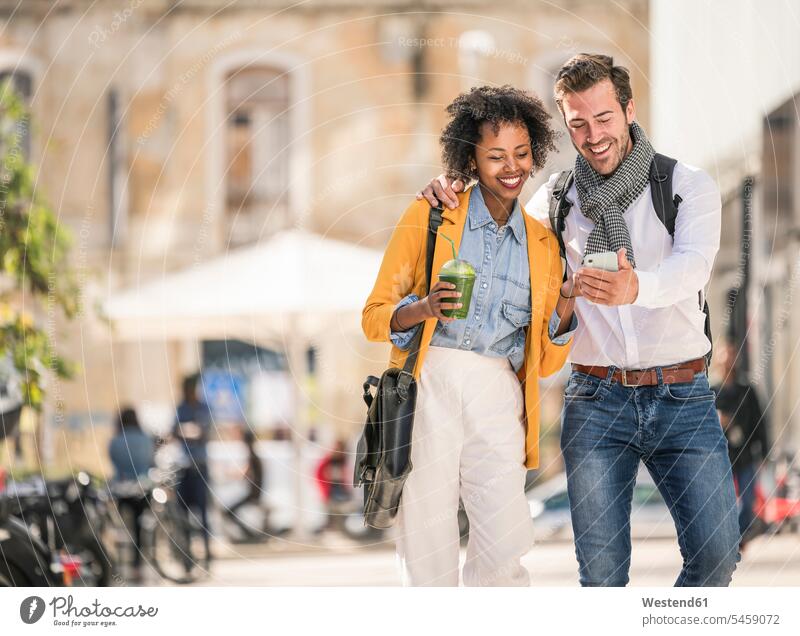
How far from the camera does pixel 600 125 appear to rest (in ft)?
13.6

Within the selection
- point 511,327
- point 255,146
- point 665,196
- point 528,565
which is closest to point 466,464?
point 511,327

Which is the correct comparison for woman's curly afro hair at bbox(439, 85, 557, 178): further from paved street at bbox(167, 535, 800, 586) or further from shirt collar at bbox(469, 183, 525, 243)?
paved street at bbox(167, 535, 800, 586)

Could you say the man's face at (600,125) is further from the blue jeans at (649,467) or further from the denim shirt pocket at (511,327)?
the blue jeans at (649,467)

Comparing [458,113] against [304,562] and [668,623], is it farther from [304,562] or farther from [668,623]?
[304,562]

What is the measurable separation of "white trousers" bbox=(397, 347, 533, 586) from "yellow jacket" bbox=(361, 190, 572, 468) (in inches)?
2.5

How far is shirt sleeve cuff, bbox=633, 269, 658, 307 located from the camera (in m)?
3.87

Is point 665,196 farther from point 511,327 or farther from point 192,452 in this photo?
point 192,452

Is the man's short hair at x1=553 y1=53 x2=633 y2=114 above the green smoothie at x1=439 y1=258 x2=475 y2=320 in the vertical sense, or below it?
above

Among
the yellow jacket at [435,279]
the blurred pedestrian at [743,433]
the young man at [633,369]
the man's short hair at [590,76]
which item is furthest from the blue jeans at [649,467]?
the blurred pedestrian at [743,433]

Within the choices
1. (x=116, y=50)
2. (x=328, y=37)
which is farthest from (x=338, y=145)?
(x=116, y=50)

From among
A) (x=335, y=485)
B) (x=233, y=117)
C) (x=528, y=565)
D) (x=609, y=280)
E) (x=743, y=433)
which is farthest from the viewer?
(x=233, y=117)

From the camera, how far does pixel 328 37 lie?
39.3 ft

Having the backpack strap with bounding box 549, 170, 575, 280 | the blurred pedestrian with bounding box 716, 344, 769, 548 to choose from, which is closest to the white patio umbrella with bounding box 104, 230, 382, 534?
the blurred pedestrian with bounding box 716, 344, 769, 548

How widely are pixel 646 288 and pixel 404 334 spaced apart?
74 cm
